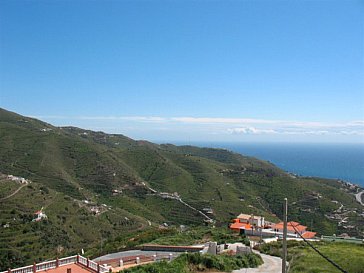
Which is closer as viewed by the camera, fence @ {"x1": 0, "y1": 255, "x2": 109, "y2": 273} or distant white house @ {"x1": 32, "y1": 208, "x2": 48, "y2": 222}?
fence @ {"x1": 0, "y1": 255, "x2": 109, "y2": 273}

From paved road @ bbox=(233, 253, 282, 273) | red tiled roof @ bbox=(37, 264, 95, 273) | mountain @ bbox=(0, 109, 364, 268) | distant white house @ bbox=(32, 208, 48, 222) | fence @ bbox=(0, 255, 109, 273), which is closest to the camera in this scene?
fence @ bbox=(0, 255, 109, 273)

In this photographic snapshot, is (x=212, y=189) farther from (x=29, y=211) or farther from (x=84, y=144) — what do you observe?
(x=29, y=211)

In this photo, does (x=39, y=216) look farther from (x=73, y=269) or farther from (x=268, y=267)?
(x=268, y=267)

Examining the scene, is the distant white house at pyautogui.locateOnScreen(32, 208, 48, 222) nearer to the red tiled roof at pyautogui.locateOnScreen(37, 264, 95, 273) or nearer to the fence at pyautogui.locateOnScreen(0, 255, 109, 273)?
the fence at pyautogui.locateOnScreen(0, 255, 109, 273)

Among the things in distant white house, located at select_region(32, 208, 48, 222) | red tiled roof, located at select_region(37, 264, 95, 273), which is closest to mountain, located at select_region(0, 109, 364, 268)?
distant white house, located at select_region(32, 208, 48, 222)

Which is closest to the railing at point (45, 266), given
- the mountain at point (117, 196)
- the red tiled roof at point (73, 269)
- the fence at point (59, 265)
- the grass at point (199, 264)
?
the fence at point (59, 265)

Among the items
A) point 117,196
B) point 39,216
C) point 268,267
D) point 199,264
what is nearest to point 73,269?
point 199,264

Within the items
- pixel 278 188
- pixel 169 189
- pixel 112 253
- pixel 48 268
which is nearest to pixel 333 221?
pixel 278 188

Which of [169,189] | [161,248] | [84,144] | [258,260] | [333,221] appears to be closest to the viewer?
[258,260]
